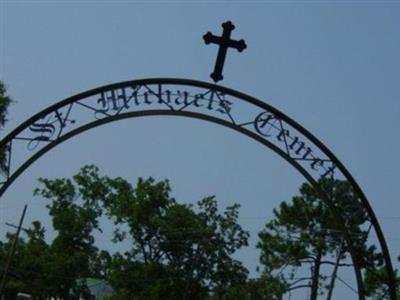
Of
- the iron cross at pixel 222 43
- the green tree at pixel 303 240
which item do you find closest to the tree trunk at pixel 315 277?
the green tree at pixel 303 240

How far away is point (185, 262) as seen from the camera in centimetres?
4175

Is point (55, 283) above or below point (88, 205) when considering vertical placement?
below

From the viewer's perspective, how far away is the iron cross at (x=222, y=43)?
1049 cm

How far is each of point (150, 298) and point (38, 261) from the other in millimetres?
7210

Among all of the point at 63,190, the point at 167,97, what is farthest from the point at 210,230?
the point at 167,97

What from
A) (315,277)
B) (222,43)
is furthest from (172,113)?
(315,277)

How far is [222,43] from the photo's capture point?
1052 cm

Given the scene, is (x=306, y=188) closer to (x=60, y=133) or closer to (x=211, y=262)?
(x=211, y=262)

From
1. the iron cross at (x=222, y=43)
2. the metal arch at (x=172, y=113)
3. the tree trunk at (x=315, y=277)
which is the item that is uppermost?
the tree trunk at (x=315, y=277)

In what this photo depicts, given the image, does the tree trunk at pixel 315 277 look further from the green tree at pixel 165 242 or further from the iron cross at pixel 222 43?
the iron cross at pixel 222 43

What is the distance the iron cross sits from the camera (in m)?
10.5

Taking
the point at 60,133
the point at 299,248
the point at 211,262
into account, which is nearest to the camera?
the point at 60,133

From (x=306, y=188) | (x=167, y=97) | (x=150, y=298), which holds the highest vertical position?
(x=306, y=188)

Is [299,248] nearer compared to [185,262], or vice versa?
[299,248]
